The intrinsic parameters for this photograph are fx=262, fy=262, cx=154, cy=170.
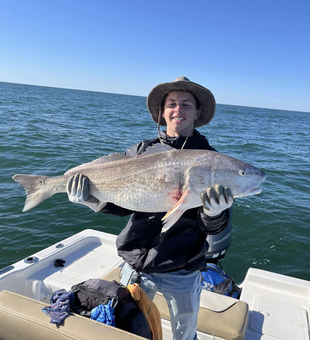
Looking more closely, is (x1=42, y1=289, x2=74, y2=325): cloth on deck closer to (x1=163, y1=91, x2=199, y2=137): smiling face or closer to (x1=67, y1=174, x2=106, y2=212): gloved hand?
(x1=67, y1=174, x2=106, y2=212): gloved hand

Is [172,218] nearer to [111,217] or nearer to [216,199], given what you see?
[216,199]

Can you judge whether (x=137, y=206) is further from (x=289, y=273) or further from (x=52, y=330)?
(x=289, y=273)

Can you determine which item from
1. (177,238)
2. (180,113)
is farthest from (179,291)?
(180,113)

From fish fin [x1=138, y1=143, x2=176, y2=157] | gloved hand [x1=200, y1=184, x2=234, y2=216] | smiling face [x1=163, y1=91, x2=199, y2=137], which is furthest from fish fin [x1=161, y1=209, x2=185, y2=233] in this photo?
smiling face [x1=163, y1=91, x2=199, y2=137]

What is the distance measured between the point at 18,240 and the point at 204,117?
649cm

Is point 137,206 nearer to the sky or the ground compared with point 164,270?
nearer to the sky

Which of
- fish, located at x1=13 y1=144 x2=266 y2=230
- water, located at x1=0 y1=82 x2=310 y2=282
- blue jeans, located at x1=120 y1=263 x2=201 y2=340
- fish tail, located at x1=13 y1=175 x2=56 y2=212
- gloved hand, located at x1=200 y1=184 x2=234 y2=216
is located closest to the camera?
gloved hand, located at x1=200 y1=184 x2=234 y2=216

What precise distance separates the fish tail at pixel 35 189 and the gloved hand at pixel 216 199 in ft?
7.18

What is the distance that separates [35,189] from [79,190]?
85 cm

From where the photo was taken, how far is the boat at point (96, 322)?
247 cm

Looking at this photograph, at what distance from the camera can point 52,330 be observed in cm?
241

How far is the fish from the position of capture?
303cm

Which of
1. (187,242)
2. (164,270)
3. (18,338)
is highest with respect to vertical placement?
(187,242)

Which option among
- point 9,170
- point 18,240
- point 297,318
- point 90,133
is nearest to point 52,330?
point 297,318
